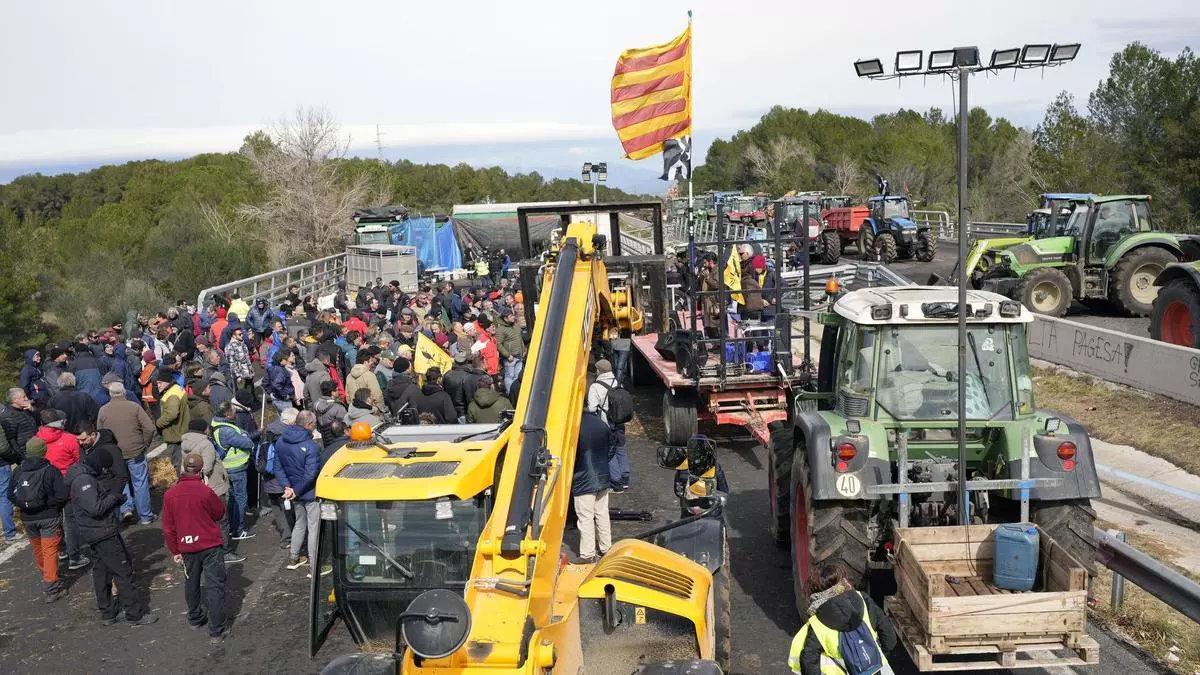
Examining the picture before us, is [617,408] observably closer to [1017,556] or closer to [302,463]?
[302,463]

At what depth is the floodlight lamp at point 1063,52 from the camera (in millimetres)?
7297

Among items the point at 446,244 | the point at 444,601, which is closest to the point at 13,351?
the point at 446,244

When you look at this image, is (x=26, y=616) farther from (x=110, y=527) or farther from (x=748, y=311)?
(x=748, y=311)

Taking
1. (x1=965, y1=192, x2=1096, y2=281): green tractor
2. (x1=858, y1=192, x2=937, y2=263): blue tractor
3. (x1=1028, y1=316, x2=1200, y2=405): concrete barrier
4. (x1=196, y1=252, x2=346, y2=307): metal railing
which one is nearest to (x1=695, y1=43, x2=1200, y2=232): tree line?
(x1=858, y1=192, x2=937, y2=263): blue tractor

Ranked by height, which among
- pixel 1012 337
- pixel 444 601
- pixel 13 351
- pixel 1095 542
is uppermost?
pixel 1012 337

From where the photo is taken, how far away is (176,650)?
27.2ft

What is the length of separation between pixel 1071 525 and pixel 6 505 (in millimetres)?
10675

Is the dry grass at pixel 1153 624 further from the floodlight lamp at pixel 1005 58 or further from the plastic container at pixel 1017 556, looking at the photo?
the floodlight lamp at pixel 1005 58

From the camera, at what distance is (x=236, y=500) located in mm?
10820

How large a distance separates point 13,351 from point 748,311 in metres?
25.6

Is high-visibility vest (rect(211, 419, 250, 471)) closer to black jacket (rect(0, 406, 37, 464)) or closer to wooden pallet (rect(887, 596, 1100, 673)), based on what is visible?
black jacket (rect(0, 406, 37, 464))

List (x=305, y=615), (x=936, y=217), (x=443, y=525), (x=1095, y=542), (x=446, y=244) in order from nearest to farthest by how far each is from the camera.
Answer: (x=443, y=525)
(x=1095, y=542)
(x=305, y=615)
(x=446, y=244)
(x=936, y=217)

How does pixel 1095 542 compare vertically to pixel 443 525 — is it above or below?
below

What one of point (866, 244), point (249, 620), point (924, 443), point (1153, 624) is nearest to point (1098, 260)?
point (866, 244)
